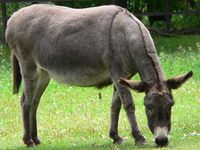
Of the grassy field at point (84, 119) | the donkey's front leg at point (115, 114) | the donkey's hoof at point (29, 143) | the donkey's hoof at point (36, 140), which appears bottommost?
the grassy field at point (84, 119)

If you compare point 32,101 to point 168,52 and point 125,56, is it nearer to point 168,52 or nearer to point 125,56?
point 125,56

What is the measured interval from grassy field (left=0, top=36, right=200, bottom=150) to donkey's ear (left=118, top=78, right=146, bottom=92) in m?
0.76

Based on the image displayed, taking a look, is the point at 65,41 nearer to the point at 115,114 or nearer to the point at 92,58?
the point at 92,58

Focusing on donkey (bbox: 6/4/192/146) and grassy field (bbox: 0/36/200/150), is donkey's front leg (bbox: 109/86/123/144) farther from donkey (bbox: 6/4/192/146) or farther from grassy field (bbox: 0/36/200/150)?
grassy field (bbox: 0/36/200/150)

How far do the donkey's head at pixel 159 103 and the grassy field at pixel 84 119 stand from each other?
33 cm

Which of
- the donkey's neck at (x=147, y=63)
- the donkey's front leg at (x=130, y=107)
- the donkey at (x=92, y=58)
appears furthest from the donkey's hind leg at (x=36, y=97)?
the donkey's neck at (x=147, y=63)

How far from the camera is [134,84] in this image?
885cm

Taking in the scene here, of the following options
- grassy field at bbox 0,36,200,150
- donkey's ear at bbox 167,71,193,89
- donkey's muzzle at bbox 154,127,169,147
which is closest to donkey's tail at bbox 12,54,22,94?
grassy field at bbox 0,36,200,150

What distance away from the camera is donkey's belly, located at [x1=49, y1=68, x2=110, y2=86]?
9602mm

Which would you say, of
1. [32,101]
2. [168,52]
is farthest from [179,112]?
[168,52]

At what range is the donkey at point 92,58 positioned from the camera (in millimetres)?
8906

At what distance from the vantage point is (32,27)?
1024cm

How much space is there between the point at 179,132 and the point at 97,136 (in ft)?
4.02

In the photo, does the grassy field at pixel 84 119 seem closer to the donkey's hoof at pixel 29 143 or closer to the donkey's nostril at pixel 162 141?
the donkey's hoof at pixel 29 143
